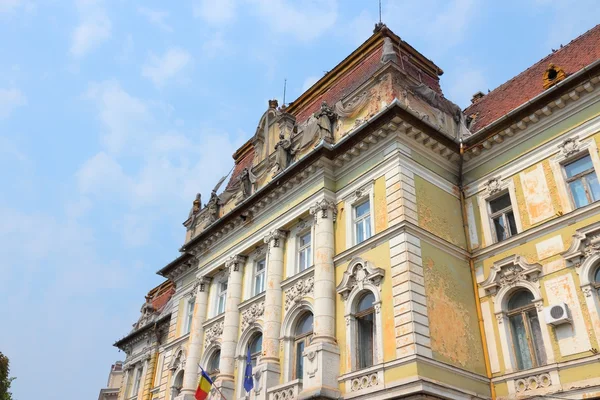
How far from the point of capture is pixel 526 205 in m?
16.7

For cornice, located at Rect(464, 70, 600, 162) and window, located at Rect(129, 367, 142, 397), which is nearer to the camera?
cornice, located at Rect(464, 70, 600, 162)

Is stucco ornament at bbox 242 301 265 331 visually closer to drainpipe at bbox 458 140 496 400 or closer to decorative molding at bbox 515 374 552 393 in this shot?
drainpipe at bbox 458 140 496 400

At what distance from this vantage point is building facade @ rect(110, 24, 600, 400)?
14734 millimetres

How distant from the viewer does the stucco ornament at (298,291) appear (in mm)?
18497

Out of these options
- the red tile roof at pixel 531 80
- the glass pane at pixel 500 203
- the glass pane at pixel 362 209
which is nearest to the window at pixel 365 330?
the glass pane at pixel 362 209

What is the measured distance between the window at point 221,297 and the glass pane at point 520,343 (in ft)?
38.4

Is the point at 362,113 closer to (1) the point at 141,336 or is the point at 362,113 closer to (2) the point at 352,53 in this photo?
(2) the point at 352,53

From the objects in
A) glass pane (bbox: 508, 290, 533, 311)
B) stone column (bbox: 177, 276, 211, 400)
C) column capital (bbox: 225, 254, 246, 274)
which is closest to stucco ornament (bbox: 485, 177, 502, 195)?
glass pane (bbox: 508, 290, 533, 311)

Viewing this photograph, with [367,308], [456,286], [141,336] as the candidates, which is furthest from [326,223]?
[141,336]

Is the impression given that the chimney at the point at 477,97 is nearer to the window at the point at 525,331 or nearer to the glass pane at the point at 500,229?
the glass pane at the point at 500,229

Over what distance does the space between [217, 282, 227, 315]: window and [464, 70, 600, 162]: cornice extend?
10994mm

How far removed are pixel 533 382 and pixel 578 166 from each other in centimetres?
613

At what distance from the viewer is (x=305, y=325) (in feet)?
61.4

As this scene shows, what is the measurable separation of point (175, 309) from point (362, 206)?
12880 mm
